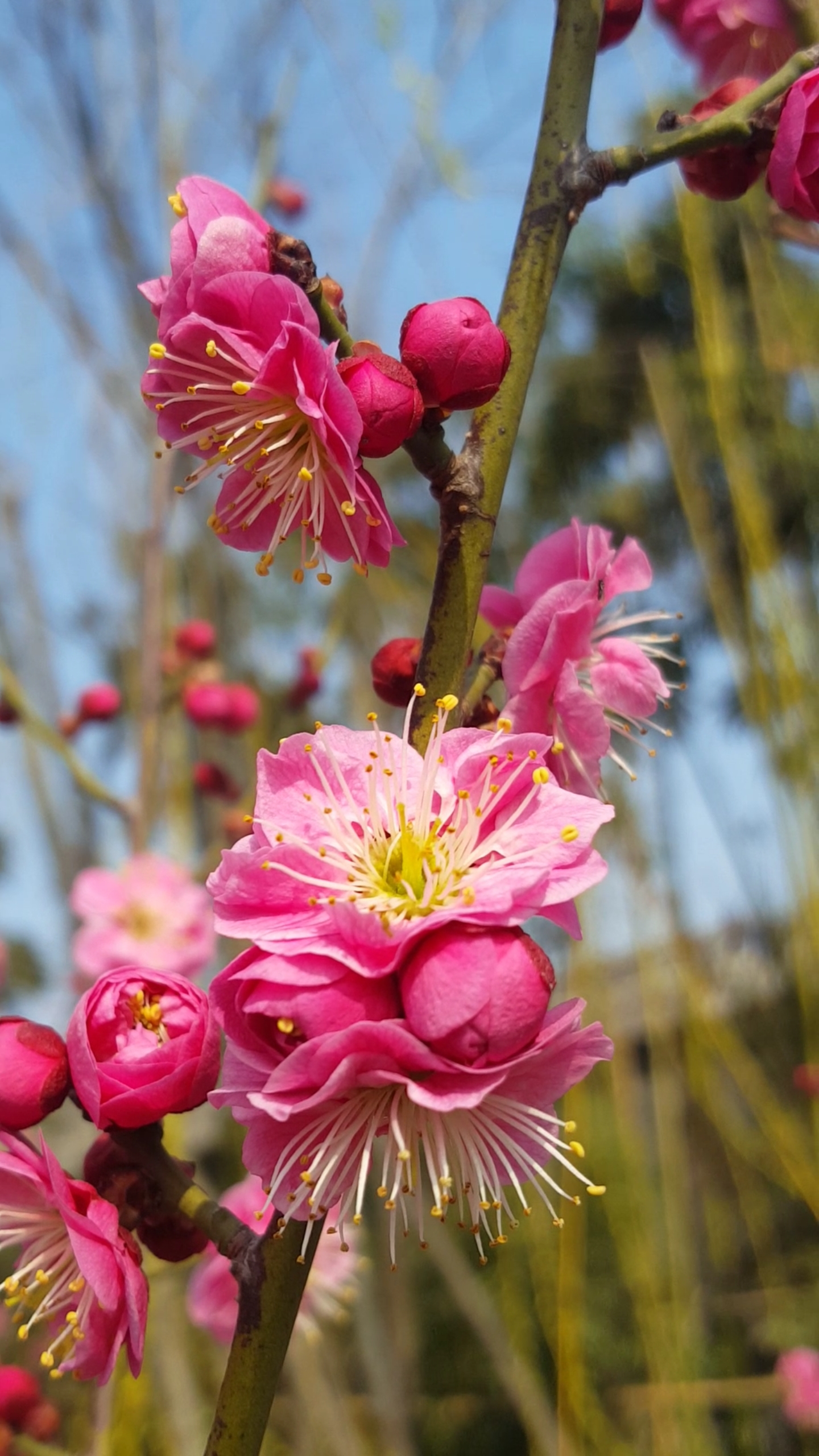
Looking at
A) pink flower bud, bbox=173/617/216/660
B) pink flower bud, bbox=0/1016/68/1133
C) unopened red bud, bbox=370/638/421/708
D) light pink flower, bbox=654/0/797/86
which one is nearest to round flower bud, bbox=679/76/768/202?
light pink flower, bbox=654/0/797/86

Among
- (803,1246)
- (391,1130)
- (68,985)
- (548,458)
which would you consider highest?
(548,458)

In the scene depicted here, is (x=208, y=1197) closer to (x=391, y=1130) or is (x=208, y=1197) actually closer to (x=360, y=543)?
(x=391, y=1130)

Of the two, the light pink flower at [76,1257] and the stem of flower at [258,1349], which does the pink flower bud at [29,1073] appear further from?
the stem of flower at [258,1349]

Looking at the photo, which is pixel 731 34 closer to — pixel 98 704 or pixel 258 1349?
pixel 258 1349

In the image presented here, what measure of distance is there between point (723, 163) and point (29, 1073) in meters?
0.63

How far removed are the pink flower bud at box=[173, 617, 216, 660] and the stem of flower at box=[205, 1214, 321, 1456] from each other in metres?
1.45

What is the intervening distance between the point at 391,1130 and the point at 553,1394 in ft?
10.6

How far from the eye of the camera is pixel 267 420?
0.54 m

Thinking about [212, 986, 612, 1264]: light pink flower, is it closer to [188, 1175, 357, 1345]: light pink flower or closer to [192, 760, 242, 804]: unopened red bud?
[188, 1175, 357, 1345]: light pink flower

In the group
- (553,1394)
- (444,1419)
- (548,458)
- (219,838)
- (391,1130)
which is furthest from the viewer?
(548,458)

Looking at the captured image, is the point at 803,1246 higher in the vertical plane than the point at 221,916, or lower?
lower

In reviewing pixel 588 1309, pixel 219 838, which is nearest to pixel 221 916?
pixel 219 838

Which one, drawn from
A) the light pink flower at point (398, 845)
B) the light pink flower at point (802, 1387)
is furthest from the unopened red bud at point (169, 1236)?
the light pink flower at point (802, 1387)

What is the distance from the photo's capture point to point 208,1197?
0.52 metres
